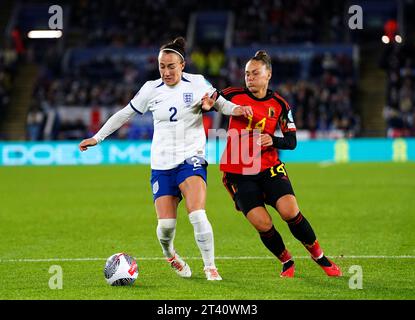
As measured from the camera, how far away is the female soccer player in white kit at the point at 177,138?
8.87 metres

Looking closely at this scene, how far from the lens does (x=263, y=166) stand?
9156 millimetres

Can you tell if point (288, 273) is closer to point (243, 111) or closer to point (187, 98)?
Answer: point (243, 111)

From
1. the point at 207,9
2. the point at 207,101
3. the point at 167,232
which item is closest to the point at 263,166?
the point at 207,101

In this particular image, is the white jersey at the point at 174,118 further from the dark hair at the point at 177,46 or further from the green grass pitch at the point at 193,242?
the green grass pitch at the point at 193,242

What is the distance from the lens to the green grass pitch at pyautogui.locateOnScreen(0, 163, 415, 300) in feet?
27.6

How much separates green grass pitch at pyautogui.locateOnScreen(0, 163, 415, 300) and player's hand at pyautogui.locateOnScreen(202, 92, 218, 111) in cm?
163

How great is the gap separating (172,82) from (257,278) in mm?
2029

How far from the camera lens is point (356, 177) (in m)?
23.6

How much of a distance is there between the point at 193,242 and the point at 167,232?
3.36 meters

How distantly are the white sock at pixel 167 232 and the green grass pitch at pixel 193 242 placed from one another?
27cm

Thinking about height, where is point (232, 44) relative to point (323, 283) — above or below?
above

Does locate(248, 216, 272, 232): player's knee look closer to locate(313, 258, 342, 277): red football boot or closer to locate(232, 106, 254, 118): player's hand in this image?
locate(313, 258, 342, 277): red football boot
